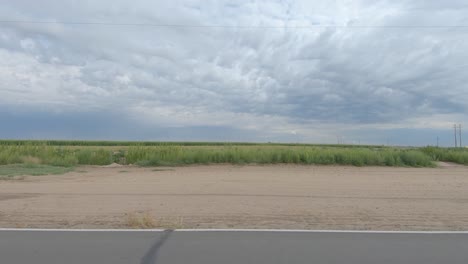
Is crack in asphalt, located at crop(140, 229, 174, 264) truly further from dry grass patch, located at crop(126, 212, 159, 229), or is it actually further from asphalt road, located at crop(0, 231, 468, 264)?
dry grass patch, located at crop(126, 212, 159, 229)

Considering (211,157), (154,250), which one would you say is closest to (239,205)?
(154,250)

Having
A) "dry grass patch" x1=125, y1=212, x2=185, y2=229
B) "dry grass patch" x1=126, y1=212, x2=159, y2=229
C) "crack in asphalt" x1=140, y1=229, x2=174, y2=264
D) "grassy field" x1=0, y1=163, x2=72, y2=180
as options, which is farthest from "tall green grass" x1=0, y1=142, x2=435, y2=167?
"crack in asphalt" x1=140, y1=229, x2=174, y2=264

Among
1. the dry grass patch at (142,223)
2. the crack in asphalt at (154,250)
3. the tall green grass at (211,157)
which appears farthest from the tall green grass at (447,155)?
the crack in asphalt at (154,250)

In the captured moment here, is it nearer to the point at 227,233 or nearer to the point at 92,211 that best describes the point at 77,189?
the point at 92,211

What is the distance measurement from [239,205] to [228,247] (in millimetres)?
5489

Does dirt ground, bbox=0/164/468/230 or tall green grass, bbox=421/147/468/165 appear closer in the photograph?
dirt ground, bbox=0/164/468/230

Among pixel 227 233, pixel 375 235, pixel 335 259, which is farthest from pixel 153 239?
pixel 375 235

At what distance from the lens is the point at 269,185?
19.0m

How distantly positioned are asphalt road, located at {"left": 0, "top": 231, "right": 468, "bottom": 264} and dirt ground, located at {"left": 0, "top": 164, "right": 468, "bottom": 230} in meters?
1.22

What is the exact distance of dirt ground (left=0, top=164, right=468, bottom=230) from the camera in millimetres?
10141

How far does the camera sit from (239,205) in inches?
511

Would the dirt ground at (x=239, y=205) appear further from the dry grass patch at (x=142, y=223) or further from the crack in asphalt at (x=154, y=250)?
the crack in asphalt at (x=154, y=250)

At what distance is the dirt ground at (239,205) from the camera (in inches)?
399

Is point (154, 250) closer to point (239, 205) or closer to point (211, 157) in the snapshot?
point (239, 205)
